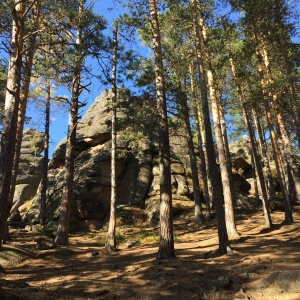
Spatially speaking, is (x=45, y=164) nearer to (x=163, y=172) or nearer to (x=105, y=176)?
(x=105, y=176)

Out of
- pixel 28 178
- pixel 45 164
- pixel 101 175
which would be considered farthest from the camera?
pixel 28 178

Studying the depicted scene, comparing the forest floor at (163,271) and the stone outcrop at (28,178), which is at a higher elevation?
the stone outcrop at (28,178)

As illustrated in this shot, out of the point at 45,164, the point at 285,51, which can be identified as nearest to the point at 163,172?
the point at 285,51

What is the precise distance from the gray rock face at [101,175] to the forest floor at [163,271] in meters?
6.59

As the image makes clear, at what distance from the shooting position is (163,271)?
815cm

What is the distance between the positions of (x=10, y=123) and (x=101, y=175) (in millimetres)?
15268

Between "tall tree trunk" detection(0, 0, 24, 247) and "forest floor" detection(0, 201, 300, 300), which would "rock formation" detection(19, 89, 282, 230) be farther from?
"tall tree trunk" detection(0, 0, 24, 247)

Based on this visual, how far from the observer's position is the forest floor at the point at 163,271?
644 cm

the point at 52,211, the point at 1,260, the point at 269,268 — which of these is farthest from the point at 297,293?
the point at 52,211

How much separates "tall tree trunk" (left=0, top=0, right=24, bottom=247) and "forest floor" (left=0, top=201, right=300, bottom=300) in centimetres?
206

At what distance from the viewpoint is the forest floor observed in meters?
6.44

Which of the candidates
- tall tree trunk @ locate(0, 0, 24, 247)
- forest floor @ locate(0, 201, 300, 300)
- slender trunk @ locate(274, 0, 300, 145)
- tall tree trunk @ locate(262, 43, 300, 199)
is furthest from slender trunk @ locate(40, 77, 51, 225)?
slender trunk @ locate(274, 0, 300, 145)

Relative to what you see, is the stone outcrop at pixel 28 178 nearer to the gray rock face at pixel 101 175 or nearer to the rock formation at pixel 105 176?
the rock formation at pixel 105 176

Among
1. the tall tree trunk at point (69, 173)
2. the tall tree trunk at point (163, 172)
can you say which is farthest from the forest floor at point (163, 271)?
the tall tree trunk at point (69, 173)
